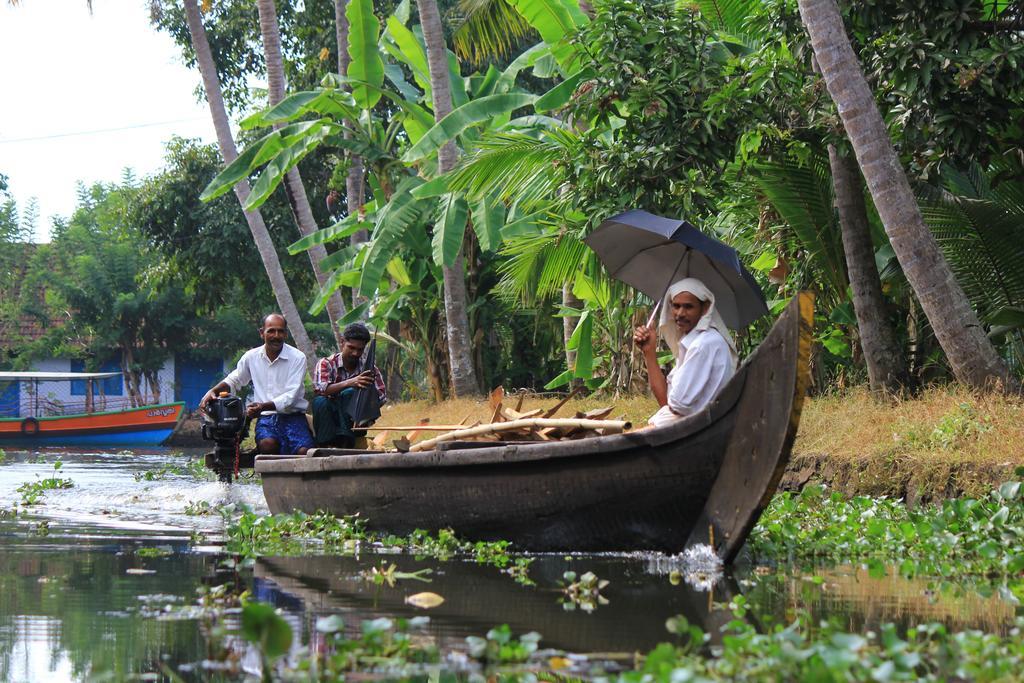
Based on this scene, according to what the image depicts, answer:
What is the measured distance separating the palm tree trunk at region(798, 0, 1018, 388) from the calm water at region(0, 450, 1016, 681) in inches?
127

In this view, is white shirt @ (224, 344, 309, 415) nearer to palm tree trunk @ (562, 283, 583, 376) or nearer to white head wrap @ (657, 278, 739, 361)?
white head wrap @ (657, 278, 739, 361)

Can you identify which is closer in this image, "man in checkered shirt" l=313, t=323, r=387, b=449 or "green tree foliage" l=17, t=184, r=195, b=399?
"man in checkered shirt" l=313, t=323, r=387, b=449

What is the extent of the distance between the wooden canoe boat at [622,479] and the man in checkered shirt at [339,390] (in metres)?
1.72

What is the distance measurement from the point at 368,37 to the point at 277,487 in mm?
9298

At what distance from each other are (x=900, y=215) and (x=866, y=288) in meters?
1.83

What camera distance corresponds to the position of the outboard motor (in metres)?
10.9

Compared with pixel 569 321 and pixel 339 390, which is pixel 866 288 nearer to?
pixel 339 390

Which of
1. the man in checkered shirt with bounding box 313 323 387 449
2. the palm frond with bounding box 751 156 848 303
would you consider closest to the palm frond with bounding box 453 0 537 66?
the palm frond with bounding box 751 156 848 303

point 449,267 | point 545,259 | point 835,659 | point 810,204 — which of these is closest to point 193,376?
point 449,267

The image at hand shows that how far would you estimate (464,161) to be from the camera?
46.4 ft

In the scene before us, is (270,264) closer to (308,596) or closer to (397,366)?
(397,366)

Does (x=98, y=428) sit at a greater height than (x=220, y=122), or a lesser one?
lesser

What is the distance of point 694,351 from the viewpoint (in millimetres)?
7195

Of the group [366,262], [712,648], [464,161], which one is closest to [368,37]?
[366,262]
